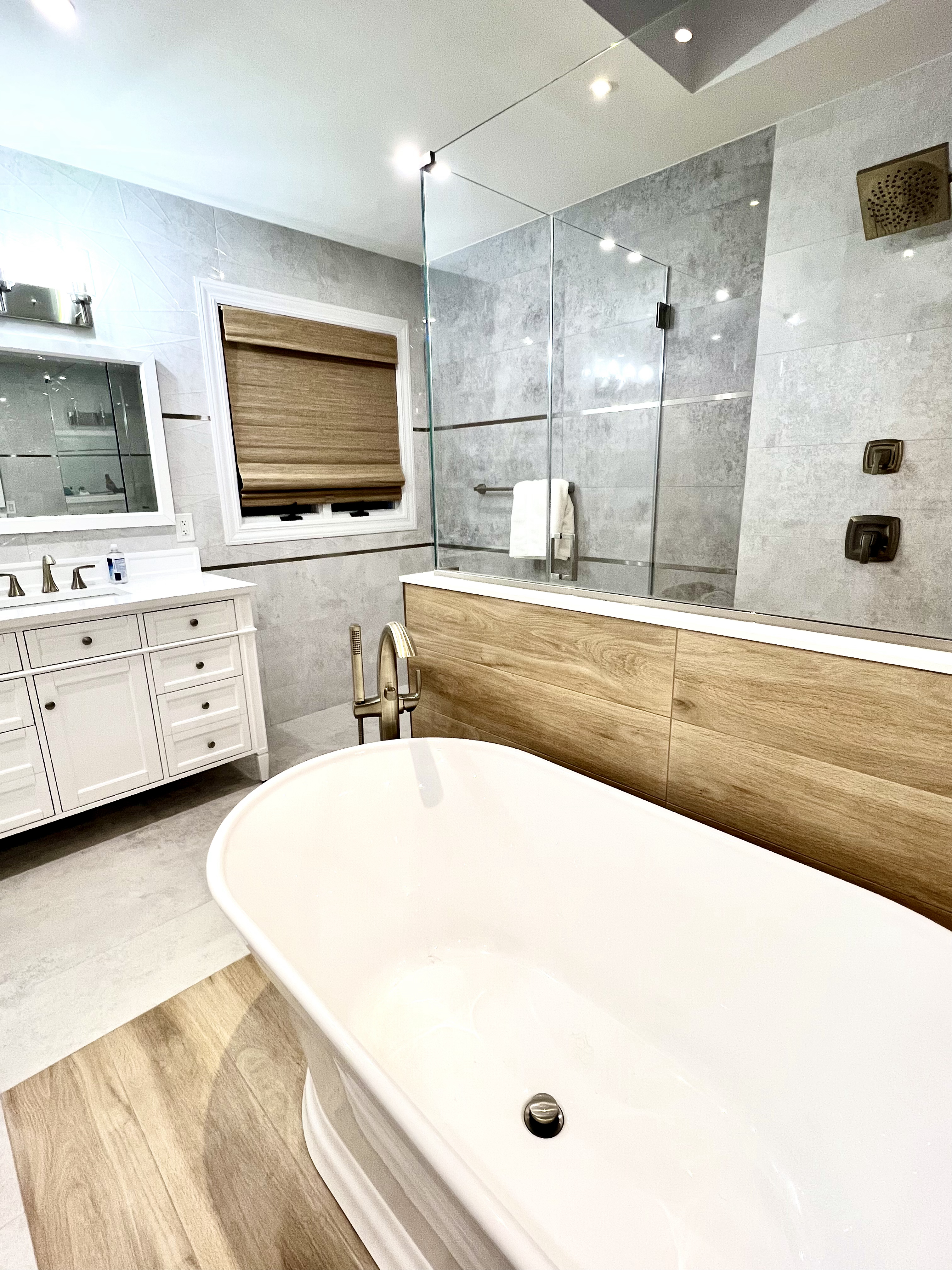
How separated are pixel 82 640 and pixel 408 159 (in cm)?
193

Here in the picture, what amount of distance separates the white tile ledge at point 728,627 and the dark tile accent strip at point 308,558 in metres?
1.26

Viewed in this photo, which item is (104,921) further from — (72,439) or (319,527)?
(319,527)

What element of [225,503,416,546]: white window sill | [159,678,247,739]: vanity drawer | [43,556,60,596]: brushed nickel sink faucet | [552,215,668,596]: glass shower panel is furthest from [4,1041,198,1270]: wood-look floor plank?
[225,503,416,546]: white window sill

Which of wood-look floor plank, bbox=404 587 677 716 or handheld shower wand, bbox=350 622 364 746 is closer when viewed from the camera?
wood-look floor plank, bbox=404 587 677 716

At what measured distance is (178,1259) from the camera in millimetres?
971

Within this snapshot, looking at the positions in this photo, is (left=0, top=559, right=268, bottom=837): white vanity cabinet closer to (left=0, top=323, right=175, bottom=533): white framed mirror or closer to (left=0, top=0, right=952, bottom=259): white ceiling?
→ (left=0, top=323, right=175, bottom=533): white framed mirror

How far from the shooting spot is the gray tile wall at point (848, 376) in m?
1.25

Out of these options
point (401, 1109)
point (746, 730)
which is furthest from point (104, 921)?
point (746, 730)

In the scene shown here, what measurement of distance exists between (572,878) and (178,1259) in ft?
2.95

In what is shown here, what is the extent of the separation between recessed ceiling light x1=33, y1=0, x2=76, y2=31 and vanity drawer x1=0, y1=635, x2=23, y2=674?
4.95 ft

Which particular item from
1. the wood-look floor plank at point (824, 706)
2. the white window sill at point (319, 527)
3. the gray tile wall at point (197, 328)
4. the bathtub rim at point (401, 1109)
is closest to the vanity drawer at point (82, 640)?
the gray tile wall at point (197, 328)

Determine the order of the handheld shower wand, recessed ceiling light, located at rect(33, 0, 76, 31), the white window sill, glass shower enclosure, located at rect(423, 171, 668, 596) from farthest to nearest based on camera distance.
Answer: the white window sill → glass shower enclosure, located at rect(423, 171, 668, 596) → the handheld shower wand → recessed ceiling light, located at rect(33, 0, 76, 31)

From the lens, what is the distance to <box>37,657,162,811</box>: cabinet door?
1.91 metres

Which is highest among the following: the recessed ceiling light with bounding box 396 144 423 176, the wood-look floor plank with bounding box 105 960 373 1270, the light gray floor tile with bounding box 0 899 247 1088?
the recessed ceiling light with bounding box 396 144 423 176
